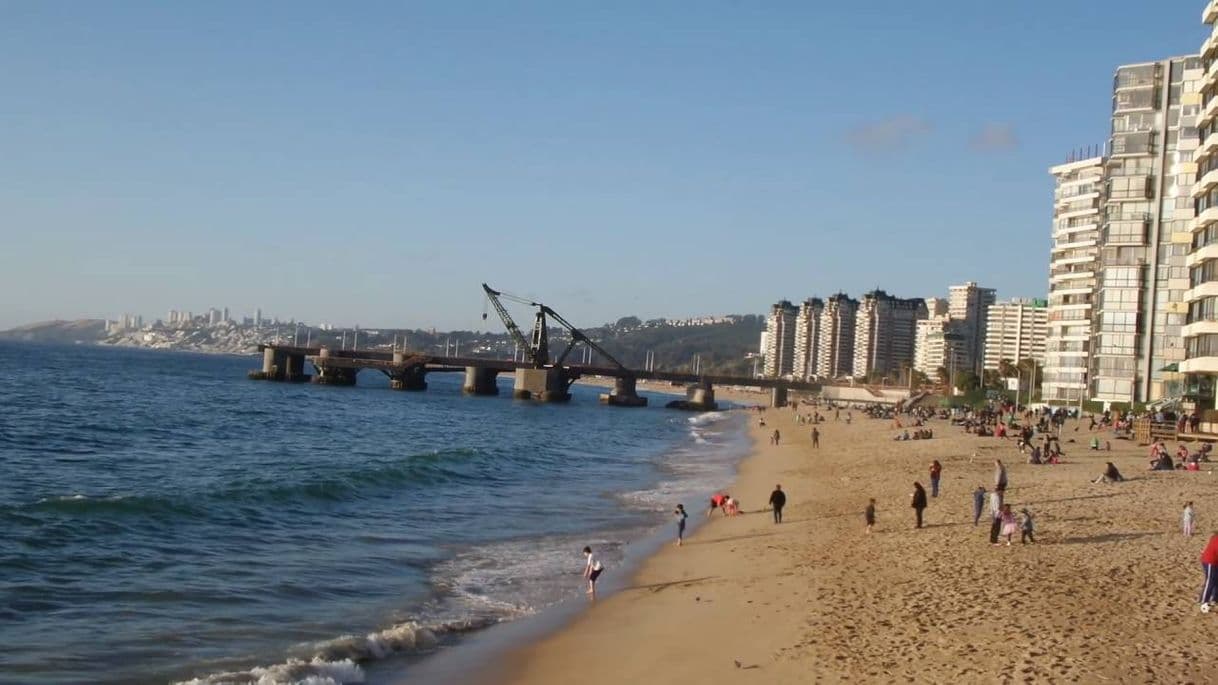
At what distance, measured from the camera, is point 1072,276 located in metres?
88.9

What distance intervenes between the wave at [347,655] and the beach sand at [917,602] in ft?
5.01

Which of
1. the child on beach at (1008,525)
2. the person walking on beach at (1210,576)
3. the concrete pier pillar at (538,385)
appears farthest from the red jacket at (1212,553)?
the concrete pier pillar at (538,385)

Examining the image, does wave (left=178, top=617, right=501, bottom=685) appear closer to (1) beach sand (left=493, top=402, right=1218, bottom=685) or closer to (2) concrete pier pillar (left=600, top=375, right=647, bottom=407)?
(1) beach sand (left=493, top=402, right=1218, bottom=685)

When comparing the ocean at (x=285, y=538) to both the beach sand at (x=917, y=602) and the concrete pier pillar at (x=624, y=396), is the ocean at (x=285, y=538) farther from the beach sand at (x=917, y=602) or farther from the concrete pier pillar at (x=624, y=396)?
the concrete pier pillar at (x=624, y=396)

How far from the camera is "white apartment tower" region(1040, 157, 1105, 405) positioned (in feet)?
274

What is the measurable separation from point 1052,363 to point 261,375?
9114 cm

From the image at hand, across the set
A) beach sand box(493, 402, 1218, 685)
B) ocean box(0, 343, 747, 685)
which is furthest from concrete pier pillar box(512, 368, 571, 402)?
beach sand box(493, 402, 1218, 685)

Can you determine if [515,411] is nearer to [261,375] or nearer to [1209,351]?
[261,375]

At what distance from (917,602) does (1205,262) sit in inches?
1471

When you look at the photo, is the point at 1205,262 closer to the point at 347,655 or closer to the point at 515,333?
the point at 347,655

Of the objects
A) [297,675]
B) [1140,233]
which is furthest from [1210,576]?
[1140,233]

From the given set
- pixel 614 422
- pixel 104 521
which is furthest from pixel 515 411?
pixel 104 521

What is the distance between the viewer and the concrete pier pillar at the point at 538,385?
131125 millimetres

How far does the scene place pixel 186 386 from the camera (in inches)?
4358
